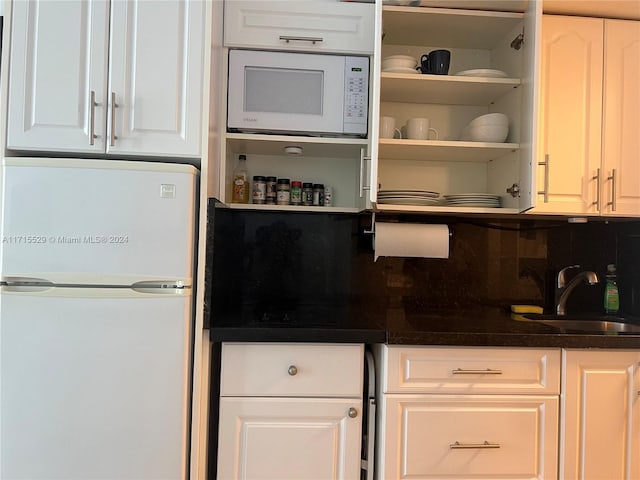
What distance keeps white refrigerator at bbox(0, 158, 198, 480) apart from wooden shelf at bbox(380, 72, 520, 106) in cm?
90

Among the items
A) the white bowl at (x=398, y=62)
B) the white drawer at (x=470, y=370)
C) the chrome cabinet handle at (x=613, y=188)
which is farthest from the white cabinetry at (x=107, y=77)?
the chrome cabinet handle at (x=613, y=188)

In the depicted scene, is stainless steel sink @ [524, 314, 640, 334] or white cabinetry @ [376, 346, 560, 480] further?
stainless steel sink @ [524, 314, 640, 334]

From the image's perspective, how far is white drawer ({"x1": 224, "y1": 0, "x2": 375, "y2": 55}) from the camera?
1.70 meters

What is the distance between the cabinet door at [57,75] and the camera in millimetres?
1361

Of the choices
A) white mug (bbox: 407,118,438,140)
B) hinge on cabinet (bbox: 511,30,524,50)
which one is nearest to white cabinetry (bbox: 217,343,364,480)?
white mug (bbox: 407,118,438,140)

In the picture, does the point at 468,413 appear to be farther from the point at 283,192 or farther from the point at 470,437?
the point at 283,192

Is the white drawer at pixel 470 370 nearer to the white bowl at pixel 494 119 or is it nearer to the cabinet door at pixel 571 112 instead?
the cabinet door at pixel 571 112

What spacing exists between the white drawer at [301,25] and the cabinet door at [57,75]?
49 centimetres

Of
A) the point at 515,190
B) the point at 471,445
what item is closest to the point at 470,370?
the point at 471,445

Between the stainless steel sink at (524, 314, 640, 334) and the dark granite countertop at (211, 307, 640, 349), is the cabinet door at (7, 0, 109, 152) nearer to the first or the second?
the dark granite countertop at (211, 307, 640, 349)

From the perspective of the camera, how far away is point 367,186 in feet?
5.50

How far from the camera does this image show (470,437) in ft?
4.78

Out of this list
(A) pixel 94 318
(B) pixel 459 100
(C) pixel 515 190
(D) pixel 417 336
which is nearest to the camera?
(A) pixel 94 318

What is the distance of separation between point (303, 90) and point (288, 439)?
126 cm
